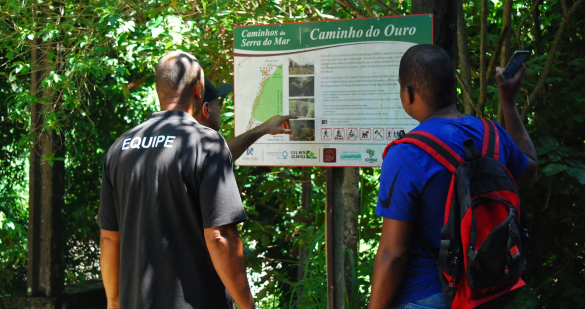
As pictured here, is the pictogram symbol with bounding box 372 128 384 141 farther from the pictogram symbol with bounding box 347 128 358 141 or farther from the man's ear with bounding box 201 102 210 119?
the man's ear with bounding box 201 102 210 119

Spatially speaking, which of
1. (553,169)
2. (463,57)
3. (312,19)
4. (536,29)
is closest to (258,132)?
(553,169)

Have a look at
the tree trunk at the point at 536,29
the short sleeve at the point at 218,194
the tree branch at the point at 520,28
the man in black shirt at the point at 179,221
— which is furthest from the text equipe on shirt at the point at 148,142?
the tree trunk at the point at 536,29

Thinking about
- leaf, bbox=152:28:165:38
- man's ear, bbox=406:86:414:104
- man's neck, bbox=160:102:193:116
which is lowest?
man's neck, bbox=160:102:193:116

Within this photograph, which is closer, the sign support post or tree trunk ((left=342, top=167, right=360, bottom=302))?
the sign support post

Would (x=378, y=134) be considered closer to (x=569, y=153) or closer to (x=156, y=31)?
(x=569, y=153)

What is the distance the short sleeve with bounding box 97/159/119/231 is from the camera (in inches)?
84.6

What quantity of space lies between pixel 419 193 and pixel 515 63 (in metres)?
0.97

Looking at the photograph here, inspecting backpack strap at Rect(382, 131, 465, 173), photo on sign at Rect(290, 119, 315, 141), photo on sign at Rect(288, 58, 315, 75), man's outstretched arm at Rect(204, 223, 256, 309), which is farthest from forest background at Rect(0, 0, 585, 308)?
backpack strap at Rect(382, 131, 465, 173)

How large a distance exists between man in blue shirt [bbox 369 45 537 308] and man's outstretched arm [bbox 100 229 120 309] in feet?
3.58

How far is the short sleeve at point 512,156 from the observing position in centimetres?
199

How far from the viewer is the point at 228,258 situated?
1920 millimetres

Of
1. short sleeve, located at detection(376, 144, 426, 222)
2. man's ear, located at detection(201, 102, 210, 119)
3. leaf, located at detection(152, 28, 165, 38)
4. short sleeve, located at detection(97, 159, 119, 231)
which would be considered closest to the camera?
short sleeve, located at detection(376, 144, 426, 222)

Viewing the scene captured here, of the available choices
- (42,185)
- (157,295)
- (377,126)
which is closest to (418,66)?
(377,126)

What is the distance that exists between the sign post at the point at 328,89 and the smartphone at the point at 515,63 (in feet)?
1.95
